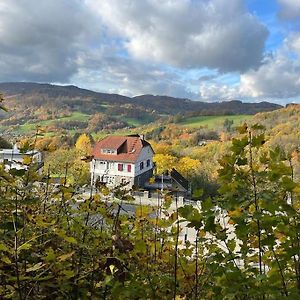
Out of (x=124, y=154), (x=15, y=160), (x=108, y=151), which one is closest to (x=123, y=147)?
(x=124, y=154)

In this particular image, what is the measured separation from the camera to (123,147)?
119 ft

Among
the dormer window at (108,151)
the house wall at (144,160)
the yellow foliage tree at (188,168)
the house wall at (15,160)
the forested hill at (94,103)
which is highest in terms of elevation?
the forested hill at (94,103)

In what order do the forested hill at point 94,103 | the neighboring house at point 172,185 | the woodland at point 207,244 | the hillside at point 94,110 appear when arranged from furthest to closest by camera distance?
the forested hill at point 94,103 < the hillside at point 94,110 < the neighboring house at point 172,185 < the woodland at point 207,244

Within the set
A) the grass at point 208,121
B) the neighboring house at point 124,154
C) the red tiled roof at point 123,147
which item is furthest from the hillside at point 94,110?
the neighboring house at point 124,154

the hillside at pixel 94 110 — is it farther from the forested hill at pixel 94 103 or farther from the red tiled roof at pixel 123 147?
the red tiled roof at pixel 123 147

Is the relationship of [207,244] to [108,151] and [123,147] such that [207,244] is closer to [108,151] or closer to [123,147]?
[108,151]

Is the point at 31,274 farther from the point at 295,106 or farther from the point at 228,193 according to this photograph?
the point at 295,106

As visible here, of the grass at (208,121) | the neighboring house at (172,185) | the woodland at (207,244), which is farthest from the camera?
the grass at (208,121)

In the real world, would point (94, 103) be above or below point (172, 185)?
above

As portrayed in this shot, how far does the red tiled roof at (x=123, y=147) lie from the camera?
35500 millimetres

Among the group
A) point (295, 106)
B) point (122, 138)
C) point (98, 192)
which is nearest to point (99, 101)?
point (295, 106)

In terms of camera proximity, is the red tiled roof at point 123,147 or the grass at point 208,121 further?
the grass at point 208,121

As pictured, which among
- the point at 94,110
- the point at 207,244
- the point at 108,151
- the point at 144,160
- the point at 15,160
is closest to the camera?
the point at 207,244

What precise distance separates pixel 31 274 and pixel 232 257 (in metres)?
1.05
